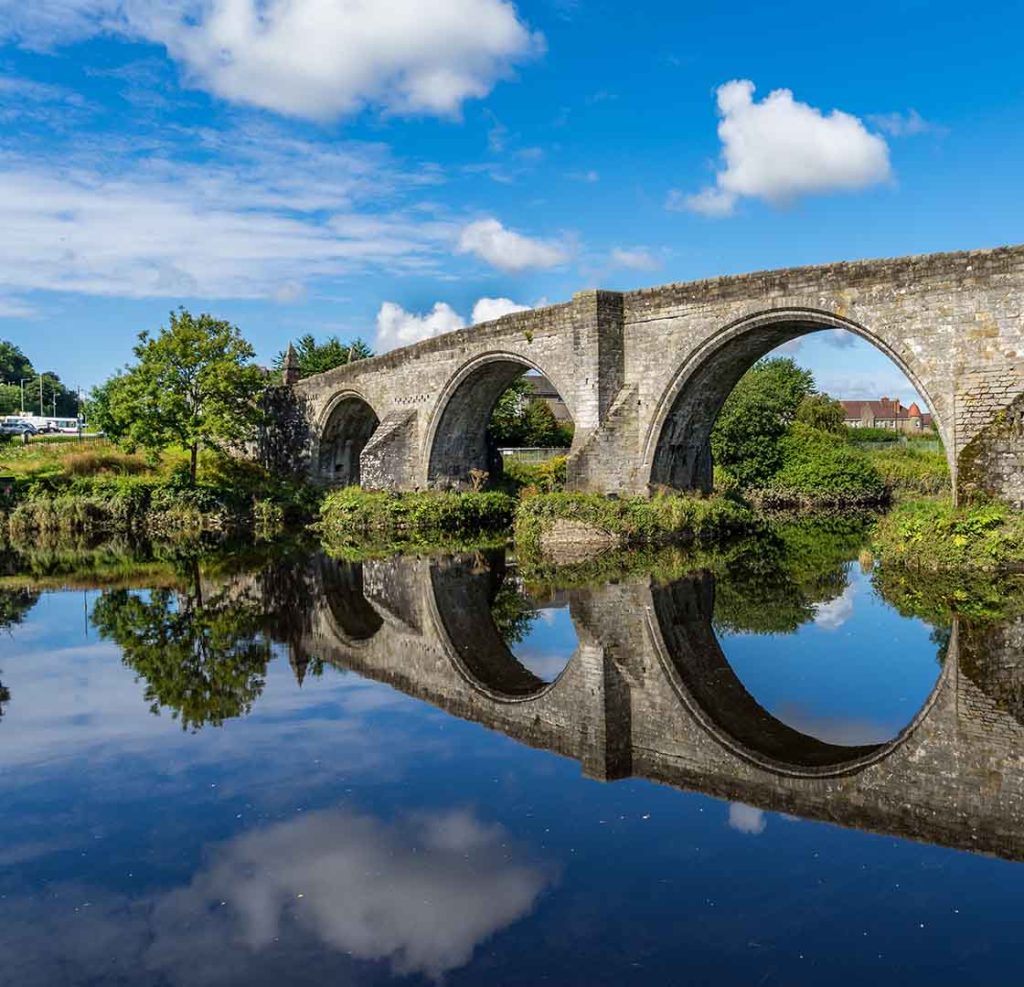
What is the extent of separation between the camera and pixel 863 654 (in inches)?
369

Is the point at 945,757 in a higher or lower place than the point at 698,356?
lower

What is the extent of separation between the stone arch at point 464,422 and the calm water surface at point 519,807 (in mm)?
15155

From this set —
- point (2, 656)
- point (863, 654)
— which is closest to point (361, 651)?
point (2, 656)

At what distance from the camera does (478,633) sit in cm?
→ 1122

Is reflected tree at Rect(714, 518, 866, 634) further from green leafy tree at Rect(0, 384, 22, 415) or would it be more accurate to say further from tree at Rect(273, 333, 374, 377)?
green leafy tree at Rect(0, 384, 22, 415)

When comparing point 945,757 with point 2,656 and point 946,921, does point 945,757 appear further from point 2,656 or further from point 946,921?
point 2,656

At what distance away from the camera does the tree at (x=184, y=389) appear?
2689cm

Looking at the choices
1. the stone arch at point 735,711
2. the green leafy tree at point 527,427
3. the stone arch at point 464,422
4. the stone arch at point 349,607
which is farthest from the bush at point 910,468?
the stone arch at point 735,711

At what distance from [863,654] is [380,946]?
6.51 meters

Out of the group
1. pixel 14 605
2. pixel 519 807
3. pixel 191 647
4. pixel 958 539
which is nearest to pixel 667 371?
pixel 958 539

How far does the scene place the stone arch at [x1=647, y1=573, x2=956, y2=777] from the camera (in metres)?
6.46

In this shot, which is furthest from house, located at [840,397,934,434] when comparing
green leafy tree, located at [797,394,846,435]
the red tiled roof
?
green leafy tree, located at [797,394,846,435]

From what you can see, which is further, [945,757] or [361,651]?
[361,651]

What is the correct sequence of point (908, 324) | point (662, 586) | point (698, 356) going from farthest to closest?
point (698, 356) → point (908, 324) → point (662, 586)
